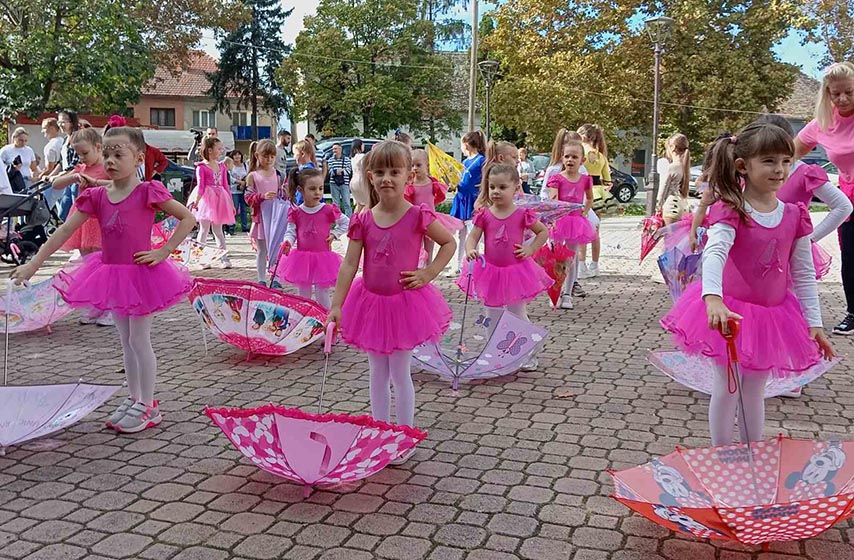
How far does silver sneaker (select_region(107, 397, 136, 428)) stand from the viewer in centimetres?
489

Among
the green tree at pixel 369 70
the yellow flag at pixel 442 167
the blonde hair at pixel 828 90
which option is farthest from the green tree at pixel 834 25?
the blonde hair at pixel 828 90

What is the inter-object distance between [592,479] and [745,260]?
4.29 ft

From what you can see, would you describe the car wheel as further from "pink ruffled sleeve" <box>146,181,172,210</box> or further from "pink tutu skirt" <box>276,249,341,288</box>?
"pink ruffled sleeve" <box>146,181,172,210</box>

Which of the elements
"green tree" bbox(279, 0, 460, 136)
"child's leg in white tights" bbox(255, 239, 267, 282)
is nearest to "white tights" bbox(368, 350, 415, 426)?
"child's leg in white tights" bbox(255, 239, 267, 282)

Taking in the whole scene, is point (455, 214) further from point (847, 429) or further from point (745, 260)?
point (745, 260)

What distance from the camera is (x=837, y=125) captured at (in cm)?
653

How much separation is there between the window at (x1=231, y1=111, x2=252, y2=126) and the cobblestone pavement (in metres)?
58.2

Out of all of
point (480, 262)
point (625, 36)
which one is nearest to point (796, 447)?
point (480, 262)

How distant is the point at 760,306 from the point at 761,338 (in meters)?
0.15

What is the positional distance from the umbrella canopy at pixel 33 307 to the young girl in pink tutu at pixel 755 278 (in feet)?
18.6

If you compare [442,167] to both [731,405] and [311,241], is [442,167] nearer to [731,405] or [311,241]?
[311,241]

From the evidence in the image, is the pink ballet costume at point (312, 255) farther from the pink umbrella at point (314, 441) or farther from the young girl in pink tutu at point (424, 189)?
the pink umbrella at point (314, 441)

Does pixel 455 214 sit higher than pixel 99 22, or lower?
lower

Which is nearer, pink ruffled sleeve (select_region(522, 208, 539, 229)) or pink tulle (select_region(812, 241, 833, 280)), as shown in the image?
pink ruffled sleeve (select_region(522, 208, 539, 229))
